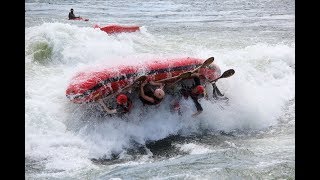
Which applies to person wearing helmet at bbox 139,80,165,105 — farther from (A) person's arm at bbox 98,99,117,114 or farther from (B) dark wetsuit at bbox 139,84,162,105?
(A) person's arm at bbox 98,99,117,114

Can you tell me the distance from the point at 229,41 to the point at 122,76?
329 inches

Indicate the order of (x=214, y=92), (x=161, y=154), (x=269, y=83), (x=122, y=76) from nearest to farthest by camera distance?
1. (x=161, y=154)
2. (x=122, y=76)
3. (x=214, y=92)
4. (x=269, y=83)

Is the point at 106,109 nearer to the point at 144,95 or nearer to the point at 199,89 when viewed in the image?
the point at 144,95

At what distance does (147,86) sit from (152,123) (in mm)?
718

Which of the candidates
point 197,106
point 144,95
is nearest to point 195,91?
point 197,106

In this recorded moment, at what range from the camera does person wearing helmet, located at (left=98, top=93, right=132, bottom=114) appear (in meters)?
6.17

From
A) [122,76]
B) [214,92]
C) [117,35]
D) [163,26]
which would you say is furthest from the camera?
[163,26]

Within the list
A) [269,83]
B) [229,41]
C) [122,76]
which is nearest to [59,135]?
[122,76]

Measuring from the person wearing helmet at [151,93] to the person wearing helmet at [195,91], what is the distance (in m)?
0.65

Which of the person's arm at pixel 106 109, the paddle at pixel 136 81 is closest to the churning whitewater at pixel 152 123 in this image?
the person's arm at pixel 106 109
